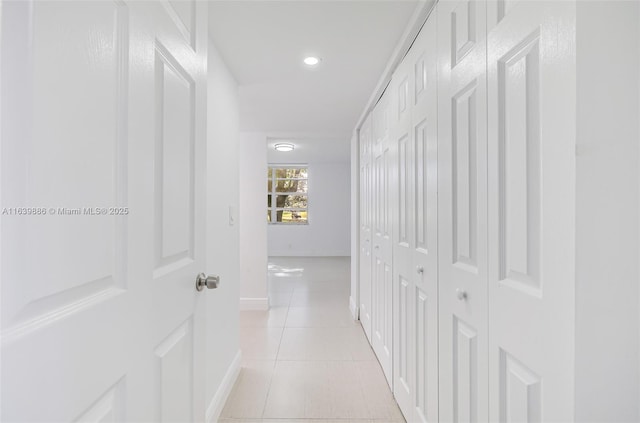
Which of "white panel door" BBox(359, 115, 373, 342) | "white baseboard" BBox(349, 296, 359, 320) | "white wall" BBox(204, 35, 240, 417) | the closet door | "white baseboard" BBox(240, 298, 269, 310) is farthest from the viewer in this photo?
"white baseboard" BBox(240, 298, 269, 310)

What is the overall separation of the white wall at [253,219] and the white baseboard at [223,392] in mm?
1625

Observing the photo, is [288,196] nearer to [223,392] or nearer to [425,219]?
[223,392]

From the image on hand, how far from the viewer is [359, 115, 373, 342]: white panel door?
309cm

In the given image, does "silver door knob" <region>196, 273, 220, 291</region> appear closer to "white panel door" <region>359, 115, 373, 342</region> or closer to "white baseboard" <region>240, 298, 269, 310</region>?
"white panel door" <region>359, 115, 373, 342</region>

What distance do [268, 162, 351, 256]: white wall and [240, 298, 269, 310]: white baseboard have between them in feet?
16.6

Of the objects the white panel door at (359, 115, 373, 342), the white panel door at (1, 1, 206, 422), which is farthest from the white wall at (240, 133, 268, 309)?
the white panel door at (1, 1, 206, 422)

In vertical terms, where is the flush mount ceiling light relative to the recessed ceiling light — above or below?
above

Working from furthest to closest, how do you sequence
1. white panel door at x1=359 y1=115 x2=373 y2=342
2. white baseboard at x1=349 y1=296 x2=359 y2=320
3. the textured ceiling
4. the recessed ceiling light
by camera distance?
white baseboard at x1=349 y1=296 x2=359 y2=320 < white panel door at x1=359 y1=115 x2=373 y2=342 < the recessed ceiling light < the textured ceiling

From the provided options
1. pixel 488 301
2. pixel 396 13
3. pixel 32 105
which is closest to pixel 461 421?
pixel 488 301

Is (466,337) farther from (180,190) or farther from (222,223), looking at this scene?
(222,223)

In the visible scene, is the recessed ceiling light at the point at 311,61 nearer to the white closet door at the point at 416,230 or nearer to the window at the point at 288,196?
the white closet door at the point at 416,230

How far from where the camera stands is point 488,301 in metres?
0.99

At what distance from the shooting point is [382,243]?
252 cm

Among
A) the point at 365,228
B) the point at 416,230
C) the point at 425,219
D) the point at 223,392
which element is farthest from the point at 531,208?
the point at 365,228
